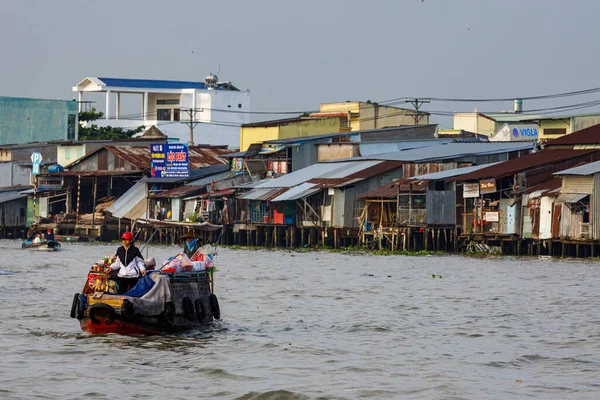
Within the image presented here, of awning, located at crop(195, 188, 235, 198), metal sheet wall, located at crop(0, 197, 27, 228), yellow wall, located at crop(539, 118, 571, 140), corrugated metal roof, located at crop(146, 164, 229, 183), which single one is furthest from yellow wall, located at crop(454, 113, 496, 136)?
metal sheet wall, located at crop(0, 197, 27, 228)

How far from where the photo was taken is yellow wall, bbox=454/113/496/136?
7439cm

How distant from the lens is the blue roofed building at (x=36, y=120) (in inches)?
3007

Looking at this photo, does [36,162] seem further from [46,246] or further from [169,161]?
[46,246]

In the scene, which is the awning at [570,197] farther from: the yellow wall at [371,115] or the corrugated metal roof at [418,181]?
the yellow wall at [371,115]

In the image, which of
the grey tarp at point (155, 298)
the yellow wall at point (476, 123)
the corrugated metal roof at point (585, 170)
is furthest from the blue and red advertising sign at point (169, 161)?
the grey tarp at point (155, 298)

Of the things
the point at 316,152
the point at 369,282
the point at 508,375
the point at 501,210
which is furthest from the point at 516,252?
the point at 508,375

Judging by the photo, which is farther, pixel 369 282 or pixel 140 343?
pixel 369 282

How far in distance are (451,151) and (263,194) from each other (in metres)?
9.32

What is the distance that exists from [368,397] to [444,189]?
32.8 m

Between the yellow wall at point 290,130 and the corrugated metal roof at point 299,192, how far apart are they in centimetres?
1298

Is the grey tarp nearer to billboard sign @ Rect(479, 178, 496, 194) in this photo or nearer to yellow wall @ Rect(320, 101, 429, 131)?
billboard sign @ Rect(479, 178, 496, 194)

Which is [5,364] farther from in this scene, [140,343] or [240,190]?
[240,190]

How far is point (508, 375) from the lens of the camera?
591 inches

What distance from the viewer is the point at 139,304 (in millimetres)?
17828
